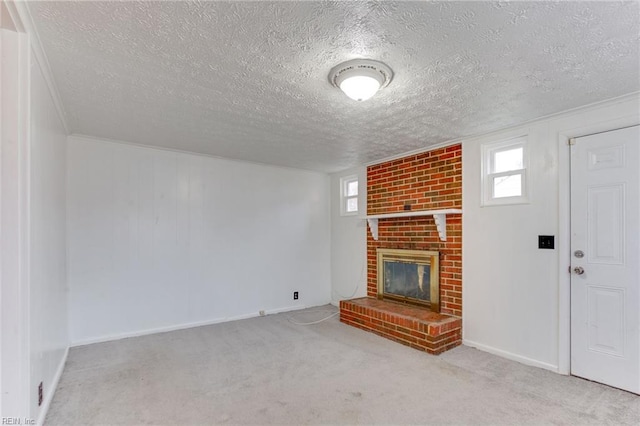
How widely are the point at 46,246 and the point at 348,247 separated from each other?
386cm

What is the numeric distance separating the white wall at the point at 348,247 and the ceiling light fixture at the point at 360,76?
9.61 ft

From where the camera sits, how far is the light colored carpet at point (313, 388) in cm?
219

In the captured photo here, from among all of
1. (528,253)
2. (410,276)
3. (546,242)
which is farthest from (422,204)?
(546,242)

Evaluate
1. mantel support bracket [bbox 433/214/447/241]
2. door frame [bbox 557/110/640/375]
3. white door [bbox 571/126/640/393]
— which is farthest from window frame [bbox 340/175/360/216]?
white door [bbox 571/126/640/393]

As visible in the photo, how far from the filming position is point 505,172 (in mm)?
3336

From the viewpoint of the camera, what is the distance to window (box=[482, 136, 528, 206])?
322 cm

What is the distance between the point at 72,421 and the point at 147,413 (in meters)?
0.45

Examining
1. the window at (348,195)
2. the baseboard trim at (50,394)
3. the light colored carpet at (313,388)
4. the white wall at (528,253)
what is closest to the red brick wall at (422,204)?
the white wall at (528,253)

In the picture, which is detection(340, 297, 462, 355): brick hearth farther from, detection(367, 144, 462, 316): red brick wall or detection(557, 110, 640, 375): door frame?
detection(557, 110, 640, 375): door frame

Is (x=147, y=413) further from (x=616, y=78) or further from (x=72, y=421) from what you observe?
(x=616, y=78)

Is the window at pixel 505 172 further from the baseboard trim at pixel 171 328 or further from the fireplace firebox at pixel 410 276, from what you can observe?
the baseboard trim at pixel 171 328

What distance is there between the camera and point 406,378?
8.96ft

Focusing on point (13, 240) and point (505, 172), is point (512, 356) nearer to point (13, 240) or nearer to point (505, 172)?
point (505, 172)

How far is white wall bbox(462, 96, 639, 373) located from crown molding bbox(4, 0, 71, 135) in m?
3.66
